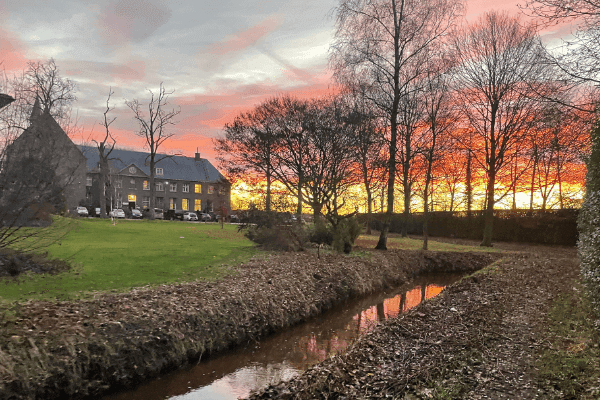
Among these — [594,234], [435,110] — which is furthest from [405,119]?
[594,234]

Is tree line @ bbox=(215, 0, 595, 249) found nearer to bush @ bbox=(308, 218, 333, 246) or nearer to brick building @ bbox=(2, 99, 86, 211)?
bush @ bbox=(308, 218, 333, 246)

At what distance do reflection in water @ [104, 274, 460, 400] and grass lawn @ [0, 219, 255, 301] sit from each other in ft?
9.17

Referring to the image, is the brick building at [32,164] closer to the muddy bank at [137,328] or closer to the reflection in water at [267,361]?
the muddy bank at [137,328]

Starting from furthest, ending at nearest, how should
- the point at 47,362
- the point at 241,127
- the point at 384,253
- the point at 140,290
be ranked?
the point at 241,127, the point at 384,253, the point at 140,290, the point at 47,362

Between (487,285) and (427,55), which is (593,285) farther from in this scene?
(427,55)

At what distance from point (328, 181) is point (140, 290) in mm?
11124

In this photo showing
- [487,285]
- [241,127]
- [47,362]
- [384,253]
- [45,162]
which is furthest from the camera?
[241,127]

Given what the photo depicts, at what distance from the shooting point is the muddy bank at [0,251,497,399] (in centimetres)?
505

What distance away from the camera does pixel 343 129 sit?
18516mm

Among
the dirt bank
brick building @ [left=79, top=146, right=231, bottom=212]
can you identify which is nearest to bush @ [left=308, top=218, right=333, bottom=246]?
the dirt bank

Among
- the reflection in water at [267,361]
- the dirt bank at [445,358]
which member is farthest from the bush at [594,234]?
the reflection in water at [267,361]

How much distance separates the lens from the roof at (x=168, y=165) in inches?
2360

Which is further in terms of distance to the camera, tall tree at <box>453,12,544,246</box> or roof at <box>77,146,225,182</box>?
roof at <box>77,146,225,182</box>

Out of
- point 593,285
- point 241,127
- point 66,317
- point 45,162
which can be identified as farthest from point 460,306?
point 241,127
